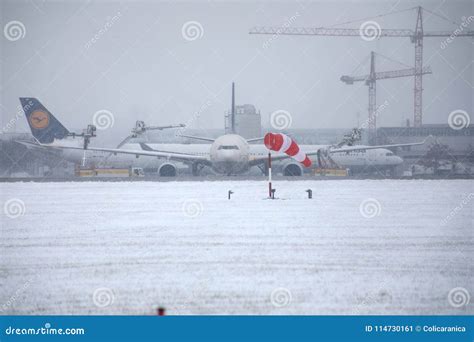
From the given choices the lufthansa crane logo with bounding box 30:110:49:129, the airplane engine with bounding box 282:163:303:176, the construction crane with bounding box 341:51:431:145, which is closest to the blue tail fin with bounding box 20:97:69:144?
the lufthansa crane logo with bounding box 30:110:49:129

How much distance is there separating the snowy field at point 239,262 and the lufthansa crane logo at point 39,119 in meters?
38.8

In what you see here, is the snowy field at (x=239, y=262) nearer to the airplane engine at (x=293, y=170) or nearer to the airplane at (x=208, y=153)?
the airplane at (x=208, y=153)

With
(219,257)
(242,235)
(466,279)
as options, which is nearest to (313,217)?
(242,235)

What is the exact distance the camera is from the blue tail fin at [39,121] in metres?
54.8

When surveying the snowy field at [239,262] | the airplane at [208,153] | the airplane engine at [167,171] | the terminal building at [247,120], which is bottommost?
A: the snowy field at [239,262]

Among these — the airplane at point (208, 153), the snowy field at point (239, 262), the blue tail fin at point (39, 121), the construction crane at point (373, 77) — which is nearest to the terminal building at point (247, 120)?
the construction crane at point (373, 77)

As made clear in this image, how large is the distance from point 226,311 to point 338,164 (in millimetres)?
57855

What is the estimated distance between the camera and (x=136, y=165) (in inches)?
2490

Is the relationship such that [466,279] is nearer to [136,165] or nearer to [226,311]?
[226,311]

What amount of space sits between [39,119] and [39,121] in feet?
0.66

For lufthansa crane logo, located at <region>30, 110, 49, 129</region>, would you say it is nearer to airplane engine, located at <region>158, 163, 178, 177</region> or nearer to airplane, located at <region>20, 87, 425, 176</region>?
airplane, located at <region>20, 87, 425, 176</region>

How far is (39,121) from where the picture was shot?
180ft

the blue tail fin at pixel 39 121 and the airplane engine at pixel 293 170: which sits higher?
the blue tail fin at pixel 39 121
